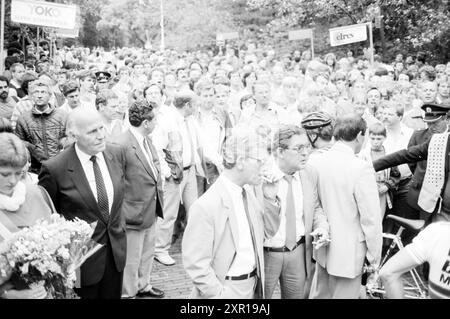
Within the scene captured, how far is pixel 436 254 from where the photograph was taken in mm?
2750

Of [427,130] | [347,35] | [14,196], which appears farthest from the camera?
[347,35]

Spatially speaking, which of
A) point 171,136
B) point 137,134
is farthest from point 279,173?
point 171,136

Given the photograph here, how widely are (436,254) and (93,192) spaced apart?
2575 millimetres

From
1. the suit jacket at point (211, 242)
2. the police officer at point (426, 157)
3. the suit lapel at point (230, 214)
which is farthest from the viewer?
the police officer at point (426, 157)

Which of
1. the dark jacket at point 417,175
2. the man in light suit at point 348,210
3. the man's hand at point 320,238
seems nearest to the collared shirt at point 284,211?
the man's hand at point 320,238

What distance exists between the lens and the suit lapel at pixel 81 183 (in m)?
4.07

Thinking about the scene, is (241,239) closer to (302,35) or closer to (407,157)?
(407,157)

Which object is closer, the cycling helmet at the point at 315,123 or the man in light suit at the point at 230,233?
the man in light suit at the point at 230,233

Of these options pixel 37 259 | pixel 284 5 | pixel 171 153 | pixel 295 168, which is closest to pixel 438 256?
pixel 295 168

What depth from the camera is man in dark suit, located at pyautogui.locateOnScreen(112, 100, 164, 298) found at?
216 inches

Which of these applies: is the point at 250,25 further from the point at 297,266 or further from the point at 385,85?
the point at 297,266

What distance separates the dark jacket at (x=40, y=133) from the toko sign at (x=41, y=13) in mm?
6133

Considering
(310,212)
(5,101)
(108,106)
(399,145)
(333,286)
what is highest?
(5,101)

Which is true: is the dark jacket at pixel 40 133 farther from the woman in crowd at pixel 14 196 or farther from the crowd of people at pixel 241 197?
the woman in crowd at pixel 14 196
